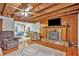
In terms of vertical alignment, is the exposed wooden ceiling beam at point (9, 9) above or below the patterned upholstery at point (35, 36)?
above

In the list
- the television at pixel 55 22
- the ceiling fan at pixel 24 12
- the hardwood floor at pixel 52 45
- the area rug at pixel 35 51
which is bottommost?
the area rug at pixel 35 51

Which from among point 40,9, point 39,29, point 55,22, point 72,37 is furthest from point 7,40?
point 72,37

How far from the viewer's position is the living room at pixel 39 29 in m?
2.79

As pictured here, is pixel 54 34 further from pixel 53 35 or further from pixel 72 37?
pixel 72 37

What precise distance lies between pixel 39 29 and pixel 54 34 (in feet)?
1.25

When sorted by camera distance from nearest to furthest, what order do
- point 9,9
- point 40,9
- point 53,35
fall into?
point 9,9, point 40,9, point 53,35

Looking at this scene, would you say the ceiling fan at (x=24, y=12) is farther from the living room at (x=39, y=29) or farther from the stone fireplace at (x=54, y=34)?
the stone fireplace at (x=54, y=34)

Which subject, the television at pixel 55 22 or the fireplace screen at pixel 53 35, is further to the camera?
the fireplace screen at pixel 53 35

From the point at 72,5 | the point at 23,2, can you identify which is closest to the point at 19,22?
the point at 23,2

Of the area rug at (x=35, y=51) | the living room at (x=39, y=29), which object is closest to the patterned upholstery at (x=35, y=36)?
the living room at (x=39, y=29)

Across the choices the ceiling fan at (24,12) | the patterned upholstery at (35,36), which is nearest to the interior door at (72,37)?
the patterned upholstery at (35,36)

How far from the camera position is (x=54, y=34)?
2994mm

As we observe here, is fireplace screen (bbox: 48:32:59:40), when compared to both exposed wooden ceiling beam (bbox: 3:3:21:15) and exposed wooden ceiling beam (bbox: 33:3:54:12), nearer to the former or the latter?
exposed wooden ceiling beam (bbox: 33:3:54:12)

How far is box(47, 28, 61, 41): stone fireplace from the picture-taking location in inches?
115
